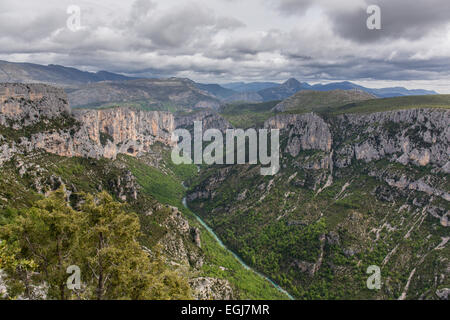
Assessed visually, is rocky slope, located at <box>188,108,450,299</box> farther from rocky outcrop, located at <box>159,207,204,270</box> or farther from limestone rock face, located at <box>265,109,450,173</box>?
rocky outcrop, located at <box>159,207,204,270</box>

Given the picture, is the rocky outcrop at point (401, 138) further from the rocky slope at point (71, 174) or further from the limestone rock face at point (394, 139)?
the rocky slope at point (71, 174)

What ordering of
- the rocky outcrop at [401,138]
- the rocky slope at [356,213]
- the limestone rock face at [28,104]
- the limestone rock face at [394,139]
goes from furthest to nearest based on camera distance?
the limestone rock face at [394,139] < the rocky outcrop at [401,138] < the rocky slope at [356,213] < the limestone rock face at [28,104]

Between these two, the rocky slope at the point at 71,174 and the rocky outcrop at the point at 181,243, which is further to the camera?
the rocky outcrop at the point at 181,243

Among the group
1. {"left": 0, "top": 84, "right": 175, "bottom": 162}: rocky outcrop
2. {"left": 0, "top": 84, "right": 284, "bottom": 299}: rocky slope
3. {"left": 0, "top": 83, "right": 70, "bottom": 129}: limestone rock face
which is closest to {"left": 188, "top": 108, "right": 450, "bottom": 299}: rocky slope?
{"left": 0, "top": 84, "right": 284, "bottom": 299}: rocky slope

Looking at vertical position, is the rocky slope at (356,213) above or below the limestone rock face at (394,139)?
below

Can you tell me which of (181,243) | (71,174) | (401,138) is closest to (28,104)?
(71,174)

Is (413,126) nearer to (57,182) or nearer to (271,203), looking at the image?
(271,203)

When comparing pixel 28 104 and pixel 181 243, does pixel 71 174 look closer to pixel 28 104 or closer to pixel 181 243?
pixel 28 104

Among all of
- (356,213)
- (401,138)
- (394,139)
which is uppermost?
(401,138)

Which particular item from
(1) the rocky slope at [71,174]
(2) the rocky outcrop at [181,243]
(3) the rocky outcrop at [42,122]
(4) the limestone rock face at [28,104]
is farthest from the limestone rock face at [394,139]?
(4) the limestone rock face at [28,104]
